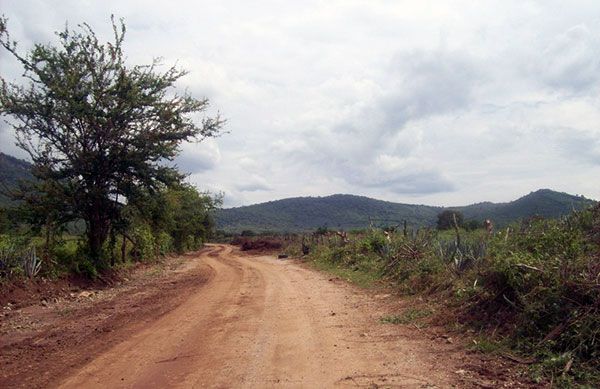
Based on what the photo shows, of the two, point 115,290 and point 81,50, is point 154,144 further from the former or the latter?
point 115,290

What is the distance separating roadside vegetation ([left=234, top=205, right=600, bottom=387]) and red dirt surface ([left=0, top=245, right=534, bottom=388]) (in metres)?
0.48

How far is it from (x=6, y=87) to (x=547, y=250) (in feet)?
54.4

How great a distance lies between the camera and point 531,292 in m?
7.80

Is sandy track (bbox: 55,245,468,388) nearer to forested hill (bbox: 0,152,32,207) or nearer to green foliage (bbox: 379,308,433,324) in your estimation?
green foliage (bbox: 379,308,433,324)

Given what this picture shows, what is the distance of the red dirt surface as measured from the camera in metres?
6.30

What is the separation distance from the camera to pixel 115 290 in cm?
1642

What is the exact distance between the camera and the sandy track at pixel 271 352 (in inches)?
246

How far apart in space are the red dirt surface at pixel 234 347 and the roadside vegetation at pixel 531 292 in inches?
19.1

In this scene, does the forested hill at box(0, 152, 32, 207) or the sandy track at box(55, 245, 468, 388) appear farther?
the forested hill at box(0, 152, 32, 207)

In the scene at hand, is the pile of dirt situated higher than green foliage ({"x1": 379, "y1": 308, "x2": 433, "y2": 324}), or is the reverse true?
the pile of dirt

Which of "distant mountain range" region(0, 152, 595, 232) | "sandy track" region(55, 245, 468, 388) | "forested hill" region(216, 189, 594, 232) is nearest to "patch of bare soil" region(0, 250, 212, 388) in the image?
"sandy track" region(55, 245, 468, 388)

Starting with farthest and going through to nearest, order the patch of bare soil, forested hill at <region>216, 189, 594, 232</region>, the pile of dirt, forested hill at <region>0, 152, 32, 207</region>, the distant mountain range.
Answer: forested hill at <region>216, 189, 594, 232</region>
the distant mountain range
the pile of dirt
forested hill at <region>0, 152, 32, 207</region>
the patch of bare soil

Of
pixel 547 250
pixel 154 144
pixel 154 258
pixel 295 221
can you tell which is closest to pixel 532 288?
pixel 547 250

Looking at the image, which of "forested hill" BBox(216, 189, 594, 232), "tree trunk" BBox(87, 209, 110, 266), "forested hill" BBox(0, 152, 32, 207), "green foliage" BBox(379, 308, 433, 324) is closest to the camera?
"green foliage" BBox(379, 308, 433, 324)
